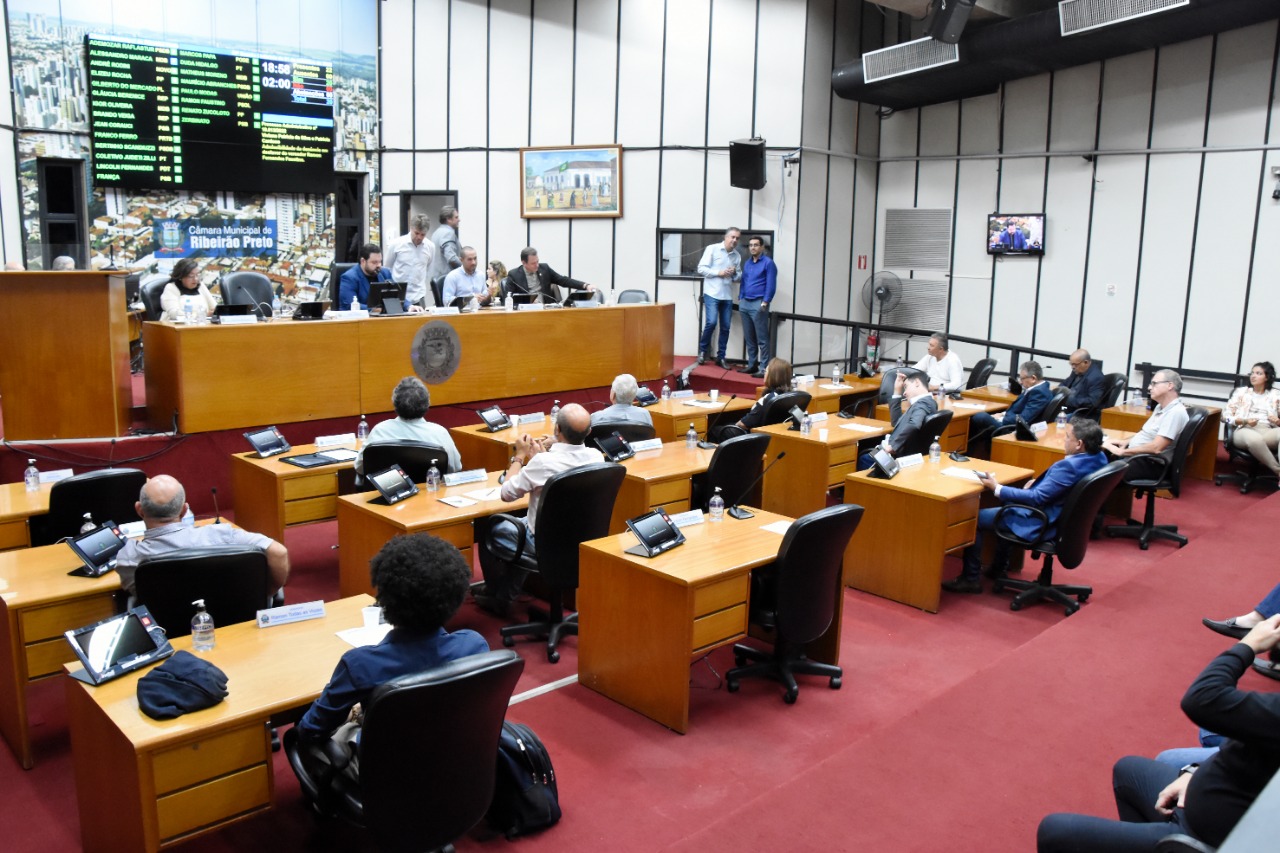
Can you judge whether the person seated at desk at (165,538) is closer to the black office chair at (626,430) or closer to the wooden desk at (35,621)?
the wooden desk at (35,621)

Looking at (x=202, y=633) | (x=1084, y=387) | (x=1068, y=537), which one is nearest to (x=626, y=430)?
(x=1068, y=537)

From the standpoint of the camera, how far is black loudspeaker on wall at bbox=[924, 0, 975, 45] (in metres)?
8.87

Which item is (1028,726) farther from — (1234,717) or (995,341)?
(995,341)

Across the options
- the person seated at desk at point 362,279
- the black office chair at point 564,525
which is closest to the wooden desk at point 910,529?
the black office chair at point 564,525

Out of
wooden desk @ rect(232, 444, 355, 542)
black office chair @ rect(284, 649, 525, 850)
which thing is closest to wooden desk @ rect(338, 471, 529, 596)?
wooden desk @ rect(232, 444, 355, 542)

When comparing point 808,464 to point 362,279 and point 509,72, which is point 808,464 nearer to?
point 362,279

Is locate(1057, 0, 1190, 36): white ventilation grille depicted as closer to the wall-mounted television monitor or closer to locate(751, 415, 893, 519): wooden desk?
the wall-mounted television monitor

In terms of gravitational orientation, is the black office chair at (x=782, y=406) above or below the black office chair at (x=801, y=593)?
above

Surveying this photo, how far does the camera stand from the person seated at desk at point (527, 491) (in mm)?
4582

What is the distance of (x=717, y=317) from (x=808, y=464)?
5371mm

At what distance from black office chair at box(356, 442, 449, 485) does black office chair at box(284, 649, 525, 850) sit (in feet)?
7.84

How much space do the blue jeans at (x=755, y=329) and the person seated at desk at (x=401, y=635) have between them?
8976 mm

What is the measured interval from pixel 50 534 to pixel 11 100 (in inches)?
317

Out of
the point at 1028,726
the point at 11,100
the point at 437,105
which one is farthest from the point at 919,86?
the point at 11,100
